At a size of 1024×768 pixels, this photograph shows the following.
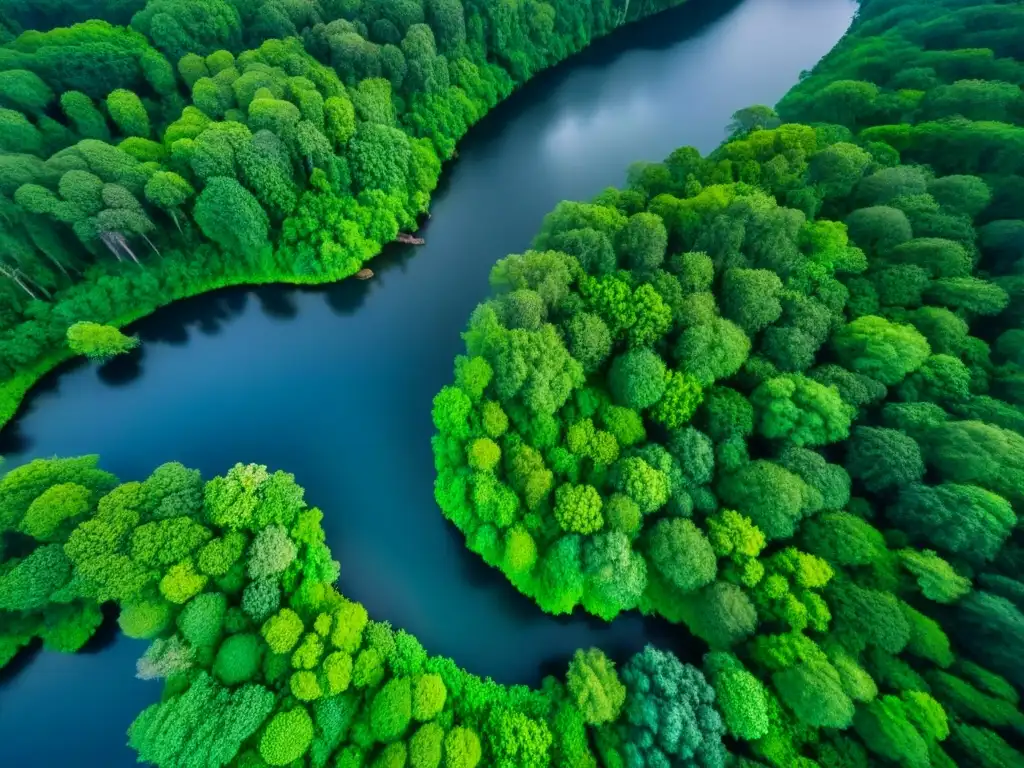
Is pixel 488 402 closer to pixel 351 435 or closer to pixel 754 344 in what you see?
pixel 351 435

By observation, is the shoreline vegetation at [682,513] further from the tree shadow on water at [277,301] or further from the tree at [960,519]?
the tree shadow on water at [277,301]

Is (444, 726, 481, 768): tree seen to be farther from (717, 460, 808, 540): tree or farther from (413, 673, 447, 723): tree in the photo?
(717, 460, 808, 540): tree

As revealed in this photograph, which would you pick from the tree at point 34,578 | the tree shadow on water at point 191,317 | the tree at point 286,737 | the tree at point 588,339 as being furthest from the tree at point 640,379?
the tree shadow on water at point 191,317

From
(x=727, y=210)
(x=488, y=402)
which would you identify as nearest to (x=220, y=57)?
(x=488, y=402)

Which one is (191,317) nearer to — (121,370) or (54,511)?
(121,370)

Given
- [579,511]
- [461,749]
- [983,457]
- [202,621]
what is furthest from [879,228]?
[202,621]

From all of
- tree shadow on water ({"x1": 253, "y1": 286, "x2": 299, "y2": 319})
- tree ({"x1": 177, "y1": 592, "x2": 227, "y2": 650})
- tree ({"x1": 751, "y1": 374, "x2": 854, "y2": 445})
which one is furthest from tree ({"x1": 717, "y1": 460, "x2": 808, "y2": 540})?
tree shadow on water ({"x1": 253, "y1": 286, "x2": 299, "y2": 319})
